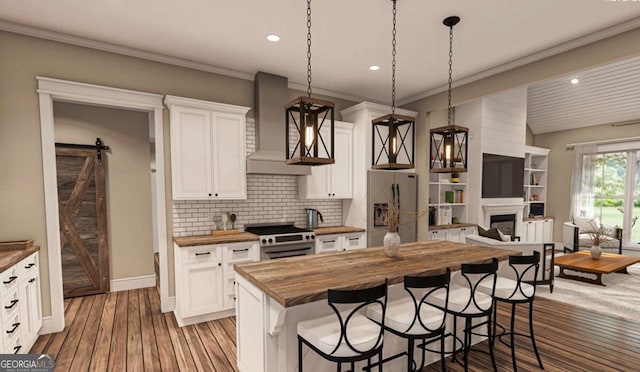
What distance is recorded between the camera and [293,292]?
1.79 m

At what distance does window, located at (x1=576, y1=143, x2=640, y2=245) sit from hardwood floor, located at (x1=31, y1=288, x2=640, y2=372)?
4.91 metres

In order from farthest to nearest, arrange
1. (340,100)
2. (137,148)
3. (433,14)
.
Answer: (340,100) → (137,148) → (433,14)

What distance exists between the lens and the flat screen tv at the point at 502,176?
6.07 metres

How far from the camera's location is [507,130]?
6.36 m

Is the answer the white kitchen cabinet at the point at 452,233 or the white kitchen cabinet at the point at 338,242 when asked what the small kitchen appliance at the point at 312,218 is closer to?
the white kitchen cabinet at the point at 338,242

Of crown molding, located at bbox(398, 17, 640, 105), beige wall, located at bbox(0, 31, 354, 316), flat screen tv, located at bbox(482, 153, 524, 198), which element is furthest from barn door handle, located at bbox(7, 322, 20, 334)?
flat screen tv, located at bbox(482, 153, 524, 198)

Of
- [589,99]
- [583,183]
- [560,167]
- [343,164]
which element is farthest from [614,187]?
[343,164]

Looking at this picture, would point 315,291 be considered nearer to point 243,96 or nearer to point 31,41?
point 243,96

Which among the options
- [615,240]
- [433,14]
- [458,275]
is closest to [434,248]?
[458,275]

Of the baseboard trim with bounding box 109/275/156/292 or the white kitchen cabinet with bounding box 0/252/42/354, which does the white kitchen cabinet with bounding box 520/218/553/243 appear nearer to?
the baseboard trim with bounding box 109/275/156/292

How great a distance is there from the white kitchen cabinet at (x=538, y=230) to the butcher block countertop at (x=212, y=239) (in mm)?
6476

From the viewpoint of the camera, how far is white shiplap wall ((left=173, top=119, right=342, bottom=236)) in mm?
4016

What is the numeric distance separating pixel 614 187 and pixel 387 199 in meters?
6.33

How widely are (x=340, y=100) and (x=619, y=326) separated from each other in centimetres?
474
